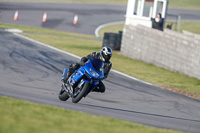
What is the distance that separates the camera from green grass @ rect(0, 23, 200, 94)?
15.7 m

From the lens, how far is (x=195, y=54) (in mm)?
16766

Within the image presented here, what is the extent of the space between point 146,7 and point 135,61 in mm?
4383

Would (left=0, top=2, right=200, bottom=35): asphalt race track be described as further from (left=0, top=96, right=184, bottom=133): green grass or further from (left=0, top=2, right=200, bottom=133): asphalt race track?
(left=0, top=96, right=184, bottom=133): green grass

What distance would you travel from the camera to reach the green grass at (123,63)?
51.4 feet

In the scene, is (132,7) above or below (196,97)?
above

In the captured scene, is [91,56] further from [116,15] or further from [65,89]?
[116,15]

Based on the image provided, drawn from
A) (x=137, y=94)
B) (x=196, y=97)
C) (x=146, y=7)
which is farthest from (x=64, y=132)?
(x=146, y=7)

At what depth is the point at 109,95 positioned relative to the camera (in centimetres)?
1185

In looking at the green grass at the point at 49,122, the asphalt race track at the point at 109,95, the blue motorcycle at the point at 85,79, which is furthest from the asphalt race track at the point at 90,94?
the green grass at the point at 49,122

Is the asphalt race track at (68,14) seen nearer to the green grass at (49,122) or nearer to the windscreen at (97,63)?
the windscreen at (97,63)

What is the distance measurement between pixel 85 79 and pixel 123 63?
9453 millimetres

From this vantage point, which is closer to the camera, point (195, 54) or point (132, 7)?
point (195, 54)

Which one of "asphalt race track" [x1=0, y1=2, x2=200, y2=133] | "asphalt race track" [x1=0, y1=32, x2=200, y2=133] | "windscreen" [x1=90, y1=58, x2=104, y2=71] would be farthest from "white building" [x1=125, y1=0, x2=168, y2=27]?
"windscreen" [x1=90, y1=58, x2=104, y2=71]

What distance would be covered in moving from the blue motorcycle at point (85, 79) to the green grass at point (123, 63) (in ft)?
19.4
